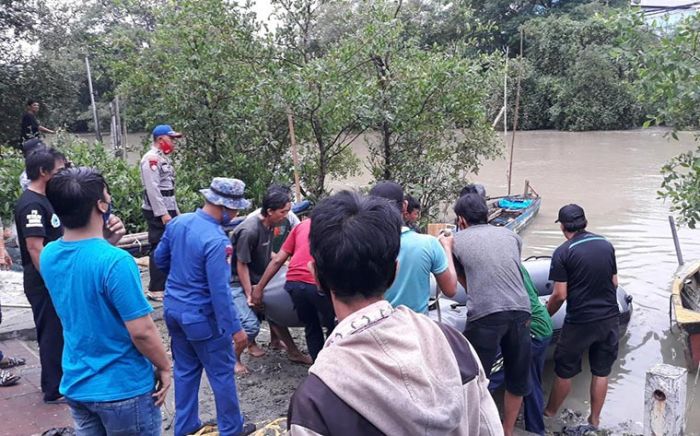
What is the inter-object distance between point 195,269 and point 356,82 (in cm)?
545

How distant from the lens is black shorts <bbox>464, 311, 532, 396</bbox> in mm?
3654

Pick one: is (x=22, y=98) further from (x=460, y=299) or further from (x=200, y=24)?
(x=460, y=299)

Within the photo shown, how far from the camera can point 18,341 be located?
17.1 feet

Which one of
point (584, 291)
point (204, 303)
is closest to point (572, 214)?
point (584, 291)

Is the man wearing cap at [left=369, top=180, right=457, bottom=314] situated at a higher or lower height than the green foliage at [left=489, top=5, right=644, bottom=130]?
lower

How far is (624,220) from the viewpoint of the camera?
1498 centimetres

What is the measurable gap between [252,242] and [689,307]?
5.51 metres

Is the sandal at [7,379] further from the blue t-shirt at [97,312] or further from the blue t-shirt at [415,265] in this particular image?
the blue t-shirt at [415,265]

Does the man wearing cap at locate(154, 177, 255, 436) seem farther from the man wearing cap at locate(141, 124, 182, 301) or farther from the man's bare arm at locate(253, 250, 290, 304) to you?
the man wearing cap at locate(141, 124, 182, 301)

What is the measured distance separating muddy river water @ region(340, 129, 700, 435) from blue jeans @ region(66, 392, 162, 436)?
4.36 m

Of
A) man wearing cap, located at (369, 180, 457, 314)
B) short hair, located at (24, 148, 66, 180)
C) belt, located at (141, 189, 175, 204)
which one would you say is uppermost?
short hair, located at (24, 148, 66, 180)

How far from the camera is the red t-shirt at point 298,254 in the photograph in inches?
171

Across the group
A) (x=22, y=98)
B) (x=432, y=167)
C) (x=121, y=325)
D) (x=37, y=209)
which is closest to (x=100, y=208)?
(x=121, y=325)

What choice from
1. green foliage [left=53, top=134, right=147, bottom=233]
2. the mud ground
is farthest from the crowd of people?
green foliage [left=53, top=134, right=147, bottom=233]
